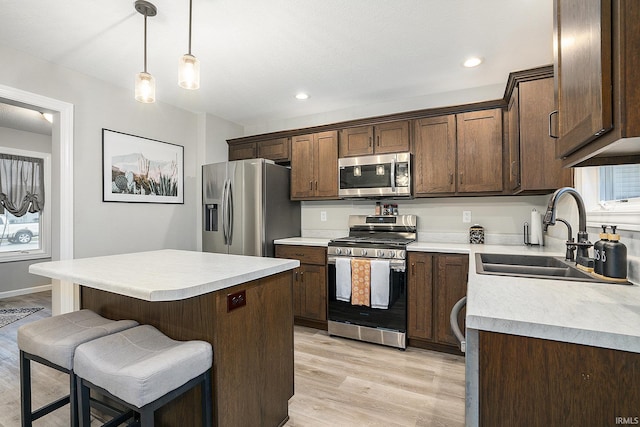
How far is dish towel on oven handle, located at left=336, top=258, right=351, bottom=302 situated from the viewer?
9.82 feet

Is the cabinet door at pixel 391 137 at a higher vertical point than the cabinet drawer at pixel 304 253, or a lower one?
higher

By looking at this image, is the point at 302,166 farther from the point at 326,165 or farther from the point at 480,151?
the point at 480,151

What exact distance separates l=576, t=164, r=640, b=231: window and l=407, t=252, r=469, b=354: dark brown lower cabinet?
963mm

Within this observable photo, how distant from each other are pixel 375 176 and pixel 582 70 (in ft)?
7.97

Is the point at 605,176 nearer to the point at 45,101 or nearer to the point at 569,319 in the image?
the point at 569,319

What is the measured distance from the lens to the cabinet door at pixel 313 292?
10.6ft

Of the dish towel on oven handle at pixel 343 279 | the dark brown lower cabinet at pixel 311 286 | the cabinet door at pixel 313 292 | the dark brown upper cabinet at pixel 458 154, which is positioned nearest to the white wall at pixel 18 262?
the dark brown lower cabinet at pixel 311 286

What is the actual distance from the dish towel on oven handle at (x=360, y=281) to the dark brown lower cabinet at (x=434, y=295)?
38 centimetres

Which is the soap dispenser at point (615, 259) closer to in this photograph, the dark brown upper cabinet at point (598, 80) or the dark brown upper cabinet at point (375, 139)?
the dark brown upper cabinet at point (598, 80)

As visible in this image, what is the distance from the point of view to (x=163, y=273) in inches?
56.6

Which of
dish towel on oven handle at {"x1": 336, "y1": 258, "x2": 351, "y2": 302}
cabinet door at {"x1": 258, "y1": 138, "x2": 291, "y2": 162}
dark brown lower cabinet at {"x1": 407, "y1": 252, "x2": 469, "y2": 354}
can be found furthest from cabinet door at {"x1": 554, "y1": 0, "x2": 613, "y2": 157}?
cabinet door at {"x1": 258, "y1": 138, "x2": 291, "y2": 162}

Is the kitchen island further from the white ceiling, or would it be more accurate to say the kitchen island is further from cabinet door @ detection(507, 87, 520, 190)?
cabinet door @ detection(507, 87, 520, 190)

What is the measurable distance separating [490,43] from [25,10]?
128 inches

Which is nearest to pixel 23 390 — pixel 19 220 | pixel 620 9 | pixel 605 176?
pixel 620 9
